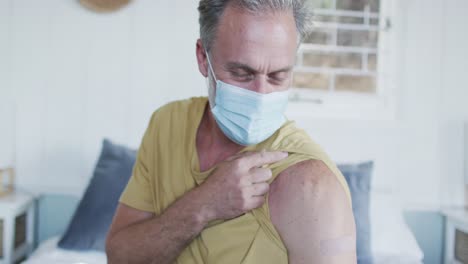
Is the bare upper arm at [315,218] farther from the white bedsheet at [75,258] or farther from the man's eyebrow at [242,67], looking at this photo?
the white bedsheet at [75,258]

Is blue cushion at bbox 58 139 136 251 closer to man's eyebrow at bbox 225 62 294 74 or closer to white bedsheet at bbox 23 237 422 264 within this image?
white bedsheet at bbox 23 237 422 264

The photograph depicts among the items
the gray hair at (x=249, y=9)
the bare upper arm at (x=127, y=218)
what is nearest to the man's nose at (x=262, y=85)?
the gray hair at (x=249, y=9)

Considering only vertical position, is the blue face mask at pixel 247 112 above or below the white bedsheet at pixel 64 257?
above

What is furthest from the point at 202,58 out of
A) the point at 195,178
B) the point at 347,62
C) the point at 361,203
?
the point at 347,62

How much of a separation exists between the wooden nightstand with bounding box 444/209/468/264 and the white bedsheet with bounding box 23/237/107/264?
1.73m

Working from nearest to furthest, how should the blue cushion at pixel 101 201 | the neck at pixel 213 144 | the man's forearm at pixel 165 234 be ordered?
the man's forearm at pixel 165 234
the neck at pixel 213 144
the blue cushion at pixel 101 201

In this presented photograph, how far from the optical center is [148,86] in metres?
2.85

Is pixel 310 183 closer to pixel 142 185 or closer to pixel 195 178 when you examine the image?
pixel 195 178

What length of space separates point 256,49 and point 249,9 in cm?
8

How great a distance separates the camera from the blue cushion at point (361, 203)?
217 cm

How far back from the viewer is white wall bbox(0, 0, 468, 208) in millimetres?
2811

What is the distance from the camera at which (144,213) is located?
1.24m

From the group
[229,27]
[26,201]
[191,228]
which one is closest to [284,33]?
[229,27]

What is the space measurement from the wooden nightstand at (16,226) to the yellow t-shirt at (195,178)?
1.54 meters
